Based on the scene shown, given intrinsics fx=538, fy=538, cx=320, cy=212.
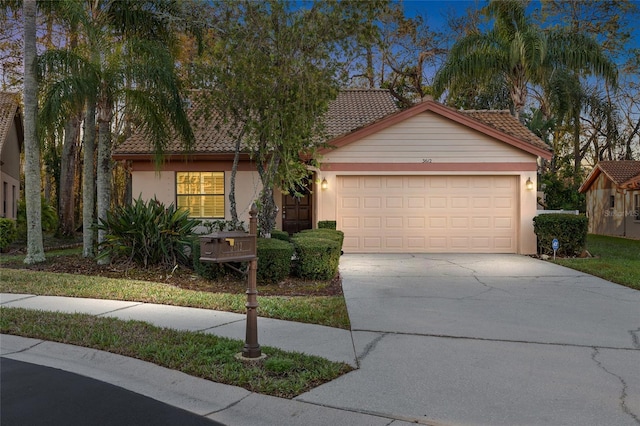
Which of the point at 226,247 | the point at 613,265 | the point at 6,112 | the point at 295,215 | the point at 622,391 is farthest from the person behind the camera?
the point at 6,112

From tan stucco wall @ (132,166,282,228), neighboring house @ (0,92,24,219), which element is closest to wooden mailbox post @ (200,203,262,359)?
tan stucco wall @ (132,166,282,228)

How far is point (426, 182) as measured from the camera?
16.1 m

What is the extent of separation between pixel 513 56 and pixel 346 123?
647 centimetres

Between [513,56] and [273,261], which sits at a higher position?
[513,56]

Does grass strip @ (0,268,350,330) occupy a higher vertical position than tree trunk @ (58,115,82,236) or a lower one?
lower

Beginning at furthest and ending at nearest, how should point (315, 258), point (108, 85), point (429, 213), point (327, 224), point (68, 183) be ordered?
point (68, 183) → point (429, 213) → point (327, 224) → point (108, 85) → point (315, 258)

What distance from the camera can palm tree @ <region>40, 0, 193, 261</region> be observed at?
11.8 metres

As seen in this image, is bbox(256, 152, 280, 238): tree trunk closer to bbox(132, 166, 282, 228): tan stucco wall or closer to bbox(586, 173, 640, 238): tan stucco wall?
bbox(132, 166, 282, 228): tan stucco wall

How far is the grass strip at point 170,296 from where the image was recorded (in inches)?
291

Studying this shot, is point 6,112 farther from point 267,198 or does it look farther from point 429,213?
point 429,213

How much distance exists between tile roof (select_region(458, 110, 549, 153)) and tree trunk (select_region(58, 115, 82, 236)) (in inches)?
645

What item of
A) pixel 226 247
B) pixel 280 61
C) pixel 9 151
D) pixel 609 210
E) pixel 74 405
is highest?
pixel 280 61

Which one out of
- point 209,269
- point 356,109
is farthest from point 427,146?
point 209,269

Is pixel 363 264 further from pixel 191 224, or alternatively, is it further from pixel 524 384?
pixel 524 384
